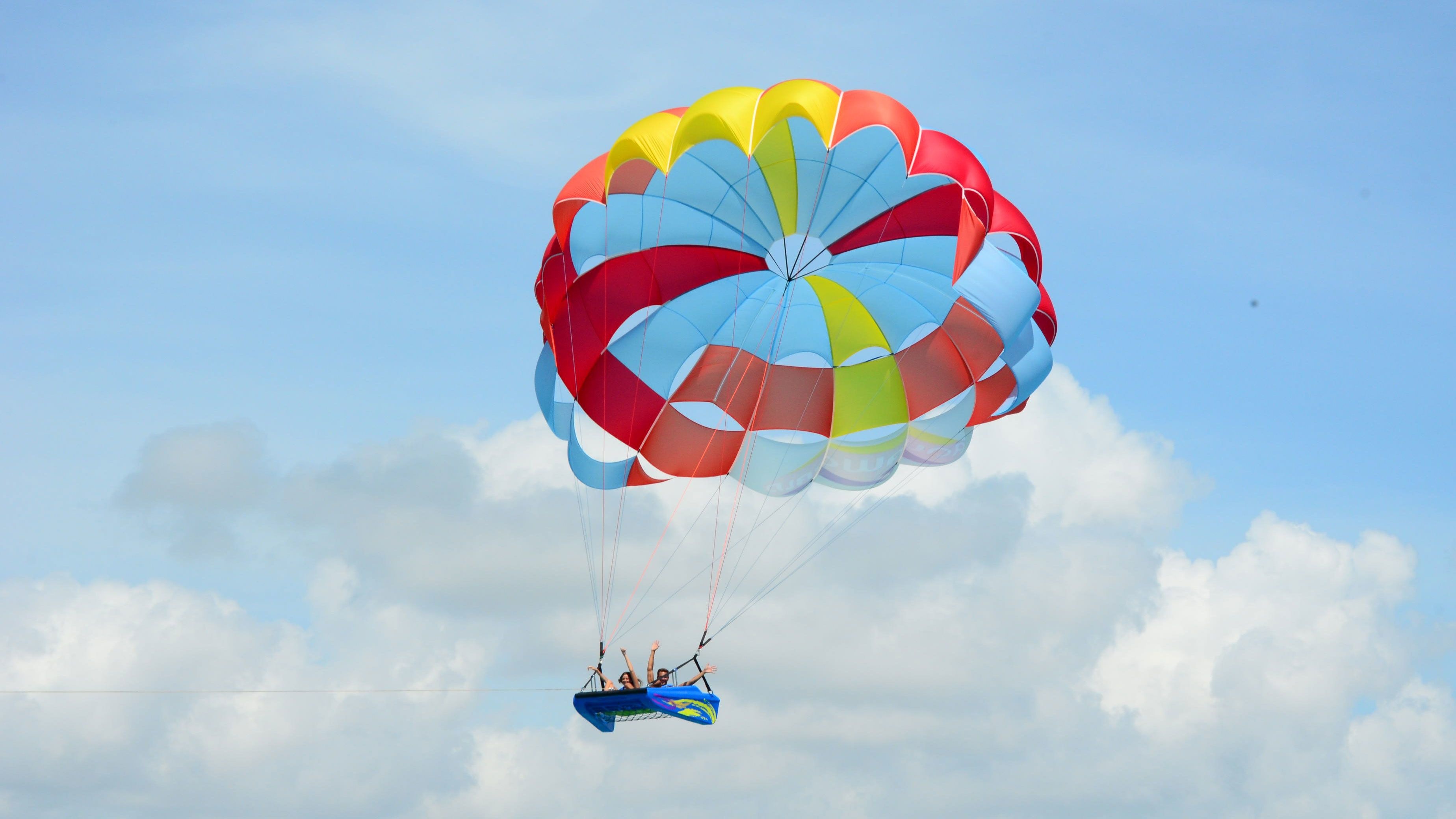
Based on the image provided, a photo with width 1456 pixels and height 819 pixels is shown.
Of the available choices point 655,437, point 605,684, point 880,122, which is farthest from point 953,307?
point 605,684

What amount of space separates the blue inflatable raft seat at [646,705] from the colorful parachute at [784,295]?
3673 mm

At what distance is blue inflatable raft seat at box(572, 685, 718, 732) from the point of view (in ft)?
64.0

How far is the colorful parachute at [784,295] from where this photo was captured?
69.4 ft

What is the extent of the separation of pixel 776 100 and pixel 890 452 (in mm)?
5087

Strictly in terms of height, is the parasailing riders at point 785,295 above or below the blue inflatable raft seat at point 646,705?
above

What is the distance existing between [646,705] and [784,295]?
20.6ft

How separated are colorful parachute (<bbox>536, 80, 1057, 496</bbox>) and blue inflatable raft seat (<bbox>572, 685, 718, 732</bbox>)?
367cm

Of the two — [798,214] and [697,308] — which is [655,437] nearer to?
[697,308]

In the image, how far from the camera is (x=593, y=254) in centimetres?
2181

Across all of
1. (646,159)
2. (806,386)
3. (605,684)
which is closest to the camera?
(605,684)

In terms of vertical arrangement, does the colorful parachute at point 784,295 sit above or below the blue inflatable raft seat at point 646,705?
above

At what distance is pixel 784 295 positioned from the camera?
2275 cm

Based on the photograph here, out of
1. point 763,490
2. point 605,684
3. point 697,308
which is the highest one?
point 697,308

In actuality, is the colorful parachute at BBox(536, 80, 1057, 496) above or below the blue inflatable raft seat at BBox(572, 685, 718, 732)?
above
